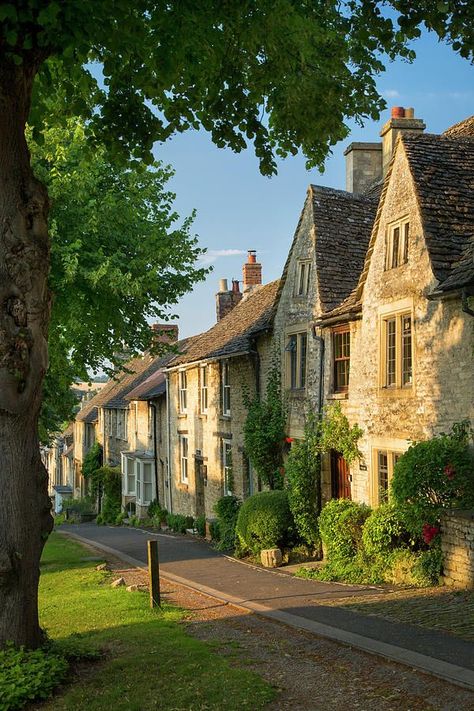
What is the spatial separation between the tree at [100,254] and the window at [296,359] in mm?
3482

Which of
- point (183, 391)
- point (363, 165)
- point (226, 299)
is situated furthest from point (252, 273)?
point (363, 165)

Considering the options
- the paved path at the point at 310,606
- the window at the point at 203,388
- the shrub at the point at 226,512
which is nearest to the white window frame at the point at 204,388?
the window at the point at 203,388

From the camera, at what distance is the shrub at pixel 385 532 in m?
17.1

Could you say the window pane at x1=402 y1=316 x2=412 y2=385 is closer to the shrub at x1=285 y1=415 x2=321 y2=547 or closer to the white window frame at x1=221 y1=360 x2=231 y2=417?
the shrub at x1=285 y1=415 x2=321 y2=547

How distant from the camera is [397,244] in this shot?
61.8ft

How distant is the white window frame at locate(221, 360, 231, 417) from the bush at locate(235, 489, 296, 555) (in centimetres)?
739

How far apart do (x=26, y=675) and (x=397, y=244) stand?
13376mm

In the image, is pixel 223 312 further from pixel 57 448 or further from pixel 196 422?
pixel 57 448

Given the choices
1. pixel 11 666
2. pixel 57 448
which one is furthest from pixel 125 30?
pixel 57 448

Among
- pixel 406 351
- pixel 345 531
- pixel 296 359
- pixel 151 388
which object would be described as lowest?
pixel 345 531

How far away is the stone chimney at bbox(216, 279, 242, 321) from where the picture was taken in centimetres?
4097

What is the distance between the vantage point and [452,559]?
50.1 ft

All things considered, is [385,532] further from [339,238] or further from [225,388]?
[225,388]

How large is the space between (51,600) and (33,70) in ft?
35.2
